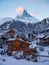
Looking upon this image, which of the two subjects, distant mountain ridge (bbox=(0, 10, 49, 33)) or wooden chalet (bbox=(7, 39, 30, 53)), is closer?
wooden chalet (bbox=(7, 39, 30, 53))

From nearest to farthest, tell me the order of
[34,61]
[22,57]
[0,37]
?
[34,61]
[22,57]
[0,37]

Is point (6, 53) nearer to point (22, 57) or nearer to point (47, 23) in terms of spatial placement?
point (22, 57)

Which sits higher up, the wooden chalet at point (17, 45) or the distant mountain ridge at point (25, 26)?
the distant mountain ridge at point (25, 26)

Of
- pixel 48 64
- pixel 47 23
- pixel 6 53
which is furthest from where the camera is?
pixel 47 23

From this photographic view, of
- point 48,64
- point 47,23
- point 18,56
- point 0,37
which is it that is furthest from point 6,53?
point 47,23

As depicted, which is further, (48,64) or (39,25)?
(39,25)

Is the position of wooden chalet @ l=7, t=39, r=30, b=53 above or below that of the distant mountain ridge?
below

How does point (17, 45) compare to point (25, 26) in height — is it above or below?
below

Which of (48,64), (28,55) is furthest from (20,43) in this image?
(48,64)

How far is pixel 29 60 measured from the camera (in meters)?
22.2

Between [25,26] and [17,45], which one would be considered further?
[25,26]

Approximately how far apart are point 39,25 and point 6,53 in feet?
295

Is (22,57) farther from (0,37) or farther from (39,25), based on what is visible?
(39,25)

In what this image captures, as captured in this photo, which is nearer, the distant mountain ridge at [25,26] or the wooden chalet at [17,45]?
the wooden chalet at [17,45]
